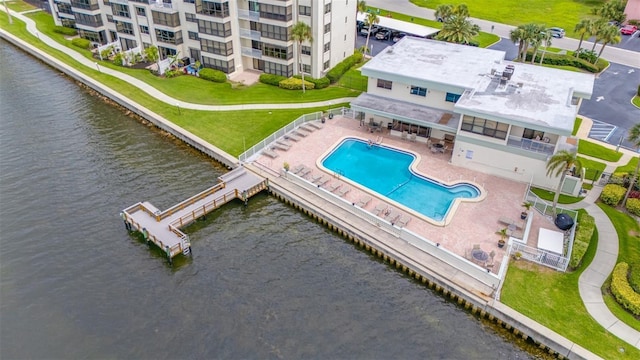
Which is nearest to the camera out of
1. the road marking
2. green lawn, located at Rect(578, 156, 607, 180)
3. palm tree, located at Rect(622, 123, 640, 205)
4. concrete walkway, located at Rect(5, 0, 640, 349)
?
concrete walkway, located at Rect(5, 0, 640, 349)

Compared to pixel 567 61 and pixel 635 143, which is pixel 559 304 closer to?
pixel 635 143

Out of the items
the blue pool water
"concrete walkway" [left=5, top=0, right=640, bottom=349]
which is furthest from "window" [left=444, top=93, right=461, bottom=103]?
"concrete walkway" [left=5, top=0, right=640, bottom=349]

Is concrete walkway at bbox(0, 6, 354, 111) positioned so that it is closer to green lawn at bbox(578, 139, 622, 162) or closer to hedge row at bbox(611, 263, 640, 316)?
green lawn at bbox(578, 139, 622, 162)

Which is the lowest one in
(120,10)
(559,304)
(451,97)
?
(559,304)

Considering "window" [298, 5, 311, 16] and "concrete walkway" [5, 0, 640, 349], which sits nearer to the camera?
"concrete walkway" [5, 0, 640, 349]

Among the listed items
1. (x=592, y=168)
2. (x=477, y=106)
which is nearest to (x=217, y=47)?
(x=477, y=106)

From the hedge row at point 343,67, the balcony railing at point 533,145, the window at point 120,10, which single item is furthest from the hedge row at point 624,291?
the window at point 120,10
